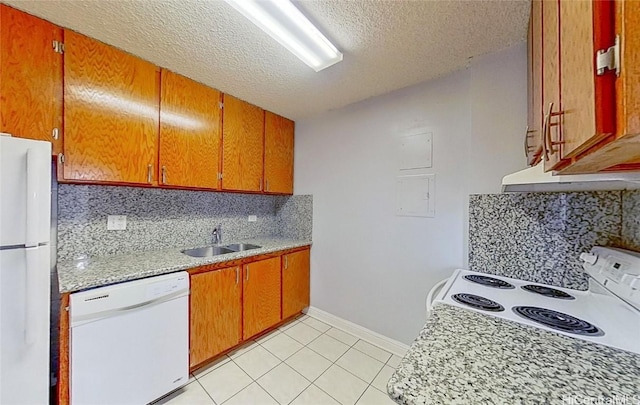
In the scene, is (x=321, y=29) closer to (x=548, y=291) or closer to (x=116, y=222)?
(x=548, y=291)

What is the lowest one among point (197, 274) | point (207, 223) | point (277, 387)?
point (277, 387)

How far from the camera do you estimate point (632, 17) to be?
1.13ft

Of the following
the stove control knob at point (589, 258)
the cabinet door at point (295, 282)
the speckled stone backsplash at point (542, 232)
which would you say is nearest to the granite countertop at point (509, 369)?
the stove control knob at point (589, 258)

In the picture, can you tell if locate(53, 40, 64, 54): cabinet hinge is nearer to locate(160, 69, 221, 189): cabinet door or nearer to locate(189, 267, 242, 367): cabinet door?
locate(160, 69, 221, 189): cabinet door

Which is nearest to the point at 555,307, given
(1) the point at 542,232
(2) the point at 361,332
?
(1) the point at 542,232

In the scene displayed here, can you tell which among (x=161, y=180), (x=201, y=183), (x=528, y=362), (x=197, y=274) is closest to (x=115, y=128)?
(x=161, y=180)

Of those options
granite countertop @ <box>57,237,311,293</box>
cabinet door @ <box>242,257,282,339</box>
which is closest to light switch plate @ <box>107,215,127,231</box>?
granite countertop @ <box>57,237,311,293</box>

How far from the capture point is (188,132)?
1938mm

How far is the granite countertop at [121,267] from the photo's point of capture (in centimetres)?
128

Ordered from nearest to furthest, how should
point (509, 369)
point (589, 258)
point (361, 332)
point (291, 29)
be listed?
point (509, 369) → point (589, 258) → point (291, 29) → point (361, 332)

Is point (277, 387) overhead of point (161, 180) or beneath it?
beneath

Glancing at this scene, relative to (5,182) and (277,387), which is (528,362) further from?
(5,182)

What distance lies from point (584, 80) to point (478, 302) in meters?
0.94

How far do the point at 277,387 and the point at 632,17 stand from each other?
86.2 inches
